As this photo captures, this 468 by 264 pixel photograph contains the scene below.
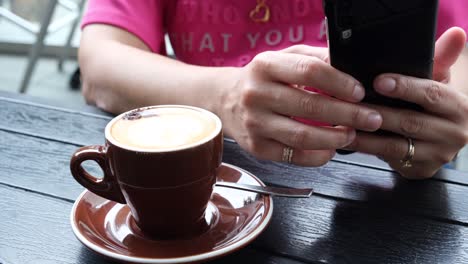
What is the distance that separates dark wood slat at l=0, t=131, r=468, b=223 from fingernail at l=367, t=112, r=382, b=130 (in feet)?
0.28

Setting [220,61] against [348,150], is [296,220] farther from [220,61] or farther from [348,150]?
[220,61]

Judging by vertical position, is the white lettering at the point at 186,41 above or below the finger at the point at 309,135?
below

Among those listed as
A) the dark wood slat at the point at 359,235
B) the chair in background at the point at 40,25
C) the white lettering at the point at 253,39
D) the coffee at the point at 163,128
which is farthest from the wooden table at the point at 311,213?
the chair in background at the point at 40,25

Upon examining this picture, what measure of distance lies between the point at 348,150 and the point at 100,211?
272 mm

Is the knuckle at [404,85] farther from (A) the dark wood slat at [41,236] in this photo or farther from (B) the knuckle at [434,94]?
(A) the dark wood slat at [41,236]

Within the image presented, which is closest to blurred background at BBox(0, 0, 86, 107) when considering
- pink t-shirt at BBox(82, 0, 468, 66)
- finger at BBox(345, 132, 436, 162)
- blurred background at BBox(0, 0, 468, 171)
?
blurred background at BBox(0, 0, 468, 171)

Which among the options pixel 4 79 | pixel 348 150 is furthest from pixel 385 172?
pixel 4 79

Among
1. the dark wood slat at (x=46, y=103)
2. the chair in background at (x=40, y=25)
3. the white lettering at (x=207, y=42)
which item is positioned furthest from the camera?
the chair in background at (x=40, y=25)

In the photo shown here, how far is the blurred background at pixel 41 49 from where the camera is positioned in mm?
2205

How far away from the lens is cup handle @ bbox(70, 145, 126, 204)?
1.52 ft

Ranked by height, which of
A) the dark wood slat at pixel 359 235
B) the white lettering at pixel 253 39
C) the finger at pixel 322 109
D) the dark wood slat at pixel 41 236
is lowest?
the dark wood slat at pixel 41 236

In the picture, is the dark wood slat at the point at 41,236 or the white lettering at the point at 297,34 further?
the white lettering at the point at 297,34

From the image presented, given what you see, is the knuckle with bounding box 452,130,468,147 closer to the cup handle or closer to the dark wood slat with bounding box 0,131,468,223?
the dark wood slat with bounding box 0,131,468,223

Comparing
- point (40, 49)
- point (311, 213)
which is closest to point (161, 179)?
point (311, 213)
